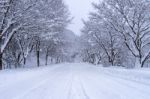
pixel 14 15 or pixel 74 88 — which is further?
pixel 14 15

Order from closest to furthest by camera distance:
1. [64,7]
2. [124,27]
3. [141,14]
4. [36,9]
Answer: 1. [36,9]
2. [141,14]
3. [124,27]
4. [64,7]

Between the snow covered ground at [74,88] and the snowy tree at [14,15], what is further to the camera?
the snowy tree at [14,15]

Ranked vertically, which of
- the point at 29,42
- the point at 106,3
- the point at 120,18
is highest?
the point at 106,3

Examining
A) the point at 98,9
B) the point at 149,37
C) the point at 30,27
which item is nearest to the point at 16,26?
the point at 30,27

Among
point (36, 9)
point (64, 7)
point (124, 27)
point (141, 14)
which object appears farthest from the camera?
point (64, 7)

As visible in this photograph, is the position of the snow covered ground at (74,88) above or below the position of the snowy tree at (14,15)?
below

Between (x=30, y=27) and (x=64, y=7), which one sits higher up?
(x=64, y=7)

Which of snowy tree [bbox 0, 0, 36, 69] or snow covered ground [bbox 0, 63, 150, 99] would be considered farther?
snowy tree [bbox 0, 0, 36, 69]

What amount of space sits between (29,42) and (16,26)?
11.5 meters

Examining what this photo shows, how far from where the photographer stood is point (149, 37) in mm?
27000

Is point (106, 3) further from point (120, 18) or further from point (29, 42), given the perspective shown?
point (29, 42)

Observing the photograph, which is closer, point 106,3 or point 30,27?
point 30,27

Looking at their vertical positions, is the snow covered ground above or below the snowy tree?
below

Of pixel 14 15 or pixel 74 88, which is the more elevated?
pixel 14 15
